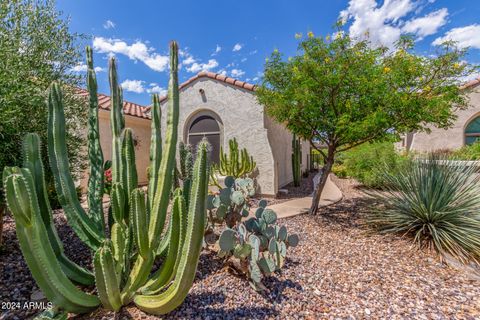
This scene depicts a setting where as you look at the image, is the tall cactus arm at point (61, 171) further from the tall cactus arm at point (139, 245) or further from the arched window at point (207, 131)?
the arched window at point (207, 131)

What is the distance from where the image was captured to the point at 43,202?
101 inches

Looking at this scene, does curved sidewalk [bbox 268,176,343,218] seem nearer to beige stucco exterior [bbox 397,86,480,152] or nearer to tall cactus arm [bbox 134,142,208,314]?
tall cactus arm [bbox 134,142,208,314]

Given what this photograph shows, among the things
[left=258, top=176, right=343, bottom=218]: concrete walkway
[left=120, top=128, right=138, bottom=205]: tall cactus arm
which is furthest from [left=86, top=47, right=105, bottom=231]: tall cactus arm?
[left=258, top=176, right=343, bottom=218]: concrete walkway

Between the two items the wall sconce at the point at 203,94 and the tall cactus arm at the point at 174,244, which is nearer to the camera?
the tall cactus arm at the point at 174,244

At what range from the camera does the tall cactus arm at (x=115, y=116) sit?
3452mm

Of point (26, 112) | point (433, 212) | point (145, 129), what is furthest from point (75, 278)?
point (145, 129)

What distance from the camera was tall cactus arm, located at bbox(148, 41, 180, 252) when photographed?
281cm

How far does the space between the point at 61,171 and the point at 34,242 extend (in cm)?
127

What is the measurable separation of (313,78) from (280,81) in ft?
3.22

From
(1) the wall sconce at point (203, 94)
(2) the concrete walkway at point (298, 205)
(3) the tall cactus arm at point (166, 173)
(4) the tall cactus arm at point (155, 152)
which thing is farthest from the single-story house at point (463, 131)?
(4) the tall cactus arm at point (155, 152)

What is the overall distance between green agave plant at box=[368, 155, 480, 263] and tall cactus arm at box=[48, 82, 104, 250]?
5.77 metres

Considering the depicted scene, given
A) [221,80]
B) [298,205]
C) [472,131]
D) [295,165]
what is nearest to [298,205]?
[298,205]

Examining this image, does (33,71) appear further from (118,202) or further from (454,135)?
(454,135)

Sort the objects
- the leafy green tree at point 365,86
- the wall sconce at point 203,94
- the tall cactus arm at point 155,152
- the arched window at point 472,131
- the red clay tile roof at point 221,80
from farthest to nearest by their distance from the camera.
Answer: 1. the arched window at point 472,131
2. the wall sconce at point 203,94
3. the red clay tile roof at point 221,80
4. the leafy green tree at point 365,86
5. the tall cactus arm at point 155,152
